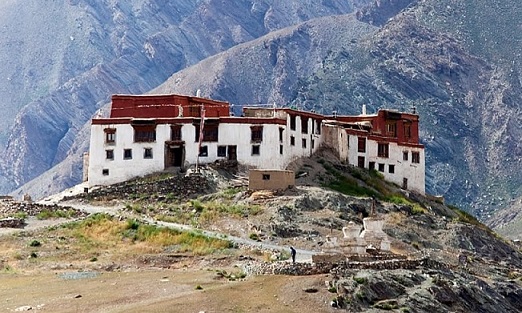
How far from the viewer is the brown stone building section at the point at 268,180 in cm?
9275

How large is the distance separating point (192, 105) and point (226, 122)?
244 inches

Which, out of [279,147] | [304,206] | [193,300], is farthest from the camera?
[279,147]

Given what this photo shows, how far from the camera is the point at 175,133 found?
331 feet

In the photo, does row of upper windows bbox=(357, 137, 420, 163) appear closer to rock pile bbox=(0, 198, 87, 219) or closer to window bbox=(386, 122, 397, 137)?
window bbox=(386, 122, 397, 137)

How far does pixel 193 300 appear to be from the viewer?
2504 inches

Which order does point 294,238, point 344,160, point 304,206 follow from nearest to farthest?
point 294,238 → point 304,206 → point 344,160

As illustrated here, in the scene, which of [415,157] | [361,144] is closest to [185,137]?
[361,144]

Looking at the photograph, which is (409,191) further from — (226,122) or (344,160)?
(226,122)

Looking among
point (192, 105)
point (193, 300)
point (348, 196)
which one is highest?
point (192, 105)

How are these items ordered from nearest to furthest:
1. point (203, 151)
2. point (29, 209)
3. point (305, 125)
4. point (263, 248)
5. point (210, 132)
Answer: point (263, 248) < point (29, 209) < point (203, 151) < point (210, 132) < point (305, 125)

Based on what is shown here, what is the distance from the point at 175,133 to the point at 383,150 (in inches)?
858

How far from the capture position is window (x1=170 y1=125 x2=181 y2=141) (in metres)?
101

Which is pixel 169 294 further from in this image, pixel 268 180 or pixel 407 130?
pixel 407 130

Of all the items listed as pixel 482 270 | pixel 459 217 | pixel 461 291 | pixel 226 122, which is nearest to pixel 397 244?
pixel 482 270
